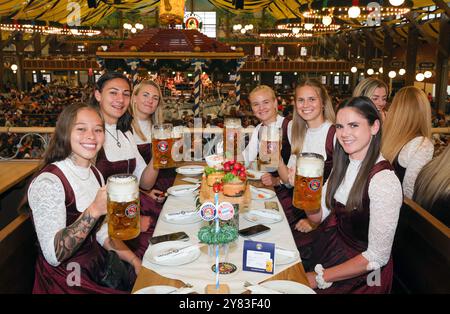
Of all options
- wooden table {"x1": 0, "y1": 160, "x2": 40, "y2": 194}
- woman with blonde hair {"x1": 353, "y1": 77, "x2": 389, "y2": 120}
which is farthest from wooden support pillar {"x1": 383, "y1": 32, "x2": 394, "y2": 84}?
wooden table {"x1": 0, "y1": 160, "x2": 40, "y2": 194}

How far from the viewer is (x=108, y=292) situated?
A: 1788mm

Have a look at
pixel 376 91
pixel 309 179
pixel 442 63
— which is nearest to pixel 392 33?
pixel 442 63

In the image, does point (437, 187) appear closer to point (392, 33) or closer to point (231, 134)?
point (231, 134)

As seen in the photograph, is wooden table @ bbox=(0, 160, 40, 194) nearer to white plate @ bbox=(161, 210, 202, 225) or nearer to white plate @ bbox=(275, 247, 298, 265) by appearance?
white plate @ bbox=(161, 210, 202, 225)

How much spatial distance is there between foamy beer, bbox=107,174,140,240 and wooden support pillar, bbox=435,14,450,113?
13.7 meters

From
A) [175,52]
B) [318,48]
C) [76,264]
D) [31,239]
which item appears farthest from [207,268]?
[318,48]

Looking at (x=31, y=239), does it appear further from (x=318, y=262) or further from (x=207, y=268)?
(x=318, y=262)

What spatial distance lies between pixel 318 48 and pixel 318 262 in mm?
25658

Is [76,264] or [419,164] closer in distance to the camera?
[76,264]

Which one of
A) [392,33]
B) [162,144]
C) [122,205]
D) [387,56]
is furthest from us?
[387,56]

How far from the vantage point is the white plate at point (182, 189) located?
2472mm

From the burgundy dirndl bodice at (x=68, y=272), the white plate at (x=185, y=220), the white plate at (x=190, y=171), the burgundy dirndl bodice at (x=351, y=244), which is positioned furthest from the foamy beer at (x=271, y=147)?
the burgundy dirndl bodice at (x=68, y=272)

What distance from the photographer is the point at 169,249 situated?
67.1 inches

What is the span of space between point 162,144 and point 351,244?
1.04m
